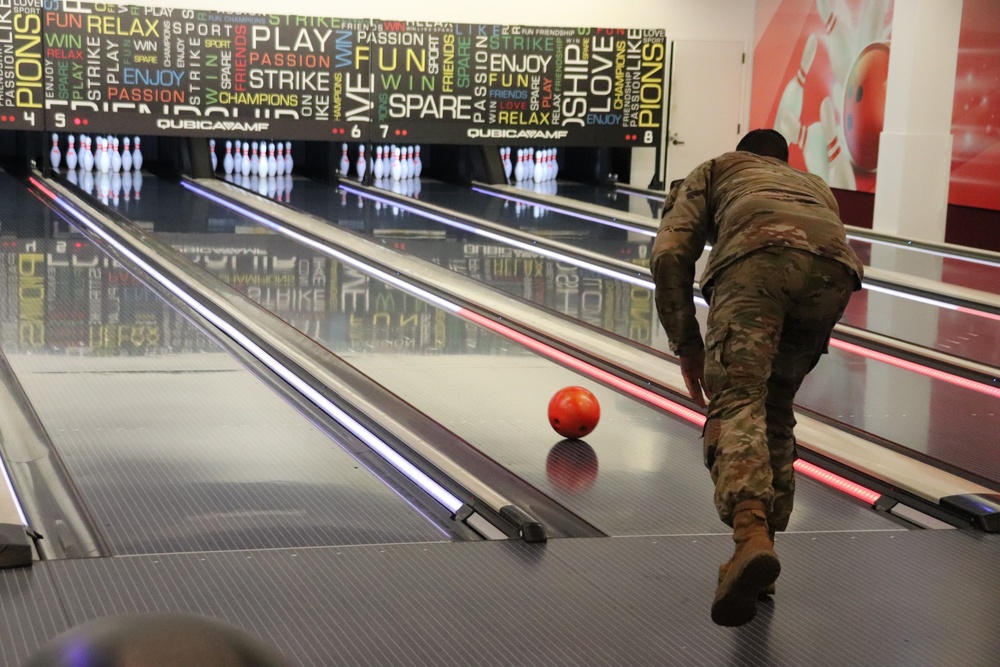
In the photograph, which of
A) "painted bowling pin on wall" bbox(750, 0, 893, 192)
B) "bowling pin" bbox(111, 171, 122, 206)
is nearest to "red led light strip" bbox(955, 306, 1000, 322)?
"painted bowling pin on wall" bbox(750, 0, 893, 192)

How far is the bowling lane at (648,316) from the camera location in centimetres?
357

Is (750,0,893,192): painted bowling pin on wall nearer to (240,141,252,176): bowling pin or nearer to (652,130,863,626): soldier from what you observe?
(240,141,252,176): bowling pin

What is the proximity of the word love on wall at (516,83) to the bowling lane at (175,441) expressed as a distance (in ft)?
17.9

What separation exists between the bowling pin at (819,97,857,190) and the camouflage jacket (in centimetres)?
811

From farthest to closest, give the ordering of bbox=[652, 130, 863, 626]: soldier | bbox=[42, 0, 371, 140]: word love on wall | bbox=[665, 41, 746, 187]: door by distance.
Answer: bbox=[665, 41, 746, 187]: door < bbox=[42, 0, 371, 140]: word love on wall < bbox=[652, 130, 863, 626]: soldier

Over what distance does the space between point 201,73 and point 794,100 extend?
4909 mm

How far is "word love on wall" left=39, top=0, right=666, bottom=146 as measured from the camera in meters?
9.50

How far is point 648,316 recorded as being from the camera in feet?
16.9

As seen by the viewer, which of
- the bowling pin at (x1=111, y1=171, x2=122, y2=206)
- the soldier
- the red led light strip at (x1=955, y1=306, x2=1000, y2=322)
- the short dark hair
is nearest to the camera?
the soldier

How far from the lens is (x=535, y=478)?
3082mm

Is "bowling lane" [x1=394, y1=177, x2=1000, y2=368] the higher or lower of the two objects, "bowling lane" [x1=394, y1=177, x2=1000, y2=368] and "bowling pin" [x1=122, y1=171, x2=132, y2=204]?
the lower

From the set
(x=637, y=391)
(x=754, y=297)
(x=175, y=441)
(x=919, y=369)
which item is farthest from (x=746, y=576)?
(x=919, y=369)

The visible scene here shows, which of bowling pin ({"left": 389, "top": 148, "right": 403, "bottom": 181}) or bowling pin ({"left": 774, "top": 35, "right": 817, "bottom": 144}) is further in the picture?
bowling pin ({"left": 774, "top": 35, "right": 817, "bottom": 144})

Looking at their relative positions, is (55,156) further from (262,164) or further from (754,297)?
(754,297)
